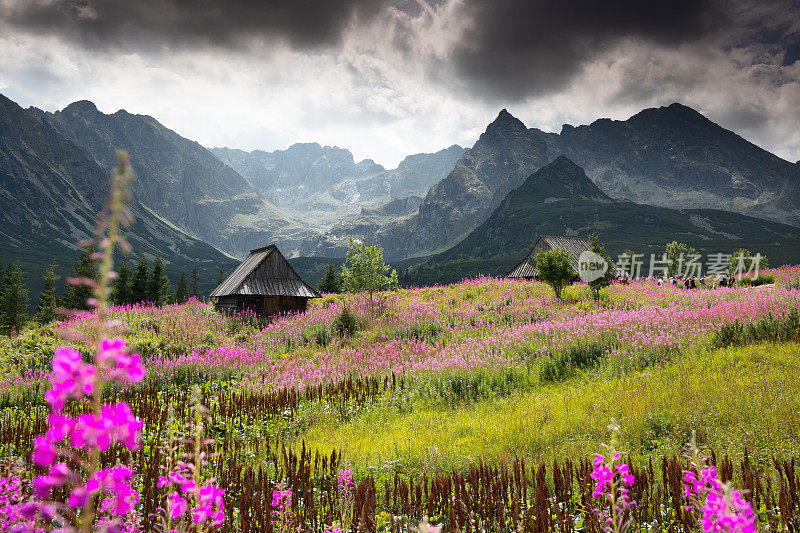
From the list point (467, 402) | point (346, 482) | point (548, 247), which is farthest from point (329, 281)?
point (346, 482)

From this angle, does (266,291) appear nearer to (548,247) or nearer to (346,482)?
(346,482)

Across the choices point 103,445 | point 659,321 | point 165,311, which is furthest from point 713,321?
point 165,311

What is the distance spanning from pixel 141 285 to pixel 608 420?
55.7 m

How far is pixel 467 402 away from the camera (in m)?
10.2

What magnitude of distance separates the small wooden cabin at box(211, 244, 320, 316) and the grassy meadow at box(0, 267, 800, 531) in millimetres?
7351

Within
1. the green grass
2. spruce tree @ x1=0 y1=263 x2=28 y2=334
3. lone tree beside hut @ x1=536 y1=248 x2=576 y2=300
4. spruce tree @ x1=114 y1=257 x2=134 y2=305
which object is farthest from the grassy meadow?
spruce tree @ x1=0 y1=263 x2=28 y2=334

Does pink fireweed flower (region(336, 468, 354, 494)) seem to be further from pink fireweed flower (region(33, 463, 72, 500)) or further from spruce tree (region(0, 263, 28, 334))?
spruce tree (region(0, 263, 28, 334))

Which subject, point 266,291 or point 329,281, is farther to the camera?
point 329,281

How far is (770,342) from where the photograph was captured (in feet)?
34.1

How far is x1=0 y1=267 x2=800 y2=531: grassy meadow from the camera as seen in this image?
14.9ft

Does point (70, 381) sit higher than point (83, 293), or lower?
higher

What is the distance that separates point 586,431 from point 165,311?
23.7 m

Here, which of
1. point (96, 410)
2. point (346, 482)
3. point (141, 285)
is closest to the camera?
point (96, 410)

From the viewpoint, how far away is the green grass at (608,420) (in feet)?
20.5
